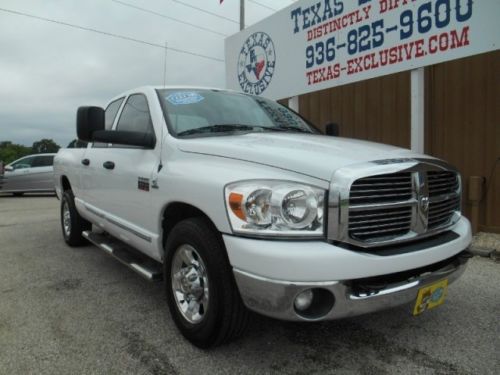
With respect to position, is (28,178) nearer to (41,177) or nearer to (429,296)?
(41,177)

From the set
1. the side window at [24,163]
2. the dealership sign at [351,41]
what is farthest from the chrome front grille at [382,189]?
the side window at [24,163]

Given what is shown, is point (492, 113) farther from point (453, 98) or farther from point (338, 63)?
point (338, 63)

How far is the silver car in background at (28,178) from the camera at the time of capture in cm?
1475

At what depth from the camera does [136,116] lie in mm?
3758

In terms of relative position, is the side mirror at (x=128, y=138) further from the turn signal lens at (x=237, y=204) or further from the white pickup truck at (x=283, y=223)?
the turn signal lens at (x=237, y=204)

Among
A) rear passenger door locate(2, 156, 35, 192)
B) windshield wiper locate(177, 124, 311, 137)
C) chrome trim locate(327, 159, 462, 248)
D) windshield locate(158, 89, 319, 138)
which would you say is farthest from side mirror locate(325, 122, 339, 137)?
rear passenger door locate(2, 156, 35, 192)

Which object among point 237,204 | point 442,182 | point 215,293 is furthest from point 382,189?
point 215,293

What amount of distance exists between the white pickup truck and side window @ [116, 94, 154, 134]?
0.21 meters

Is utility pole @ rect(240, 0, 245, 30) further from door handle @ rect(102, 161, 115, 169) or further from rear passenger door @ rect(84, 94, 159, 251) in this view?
door handle @ rect(102, 161, 115, 169)

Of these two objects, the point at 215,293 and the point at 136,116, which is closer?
the point at 215,293

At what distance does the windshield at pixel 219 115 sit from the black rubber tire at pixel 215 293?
90 centimetres

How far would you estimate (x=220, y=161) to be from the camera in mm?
2561

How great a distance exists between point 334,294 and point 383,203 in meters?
0.55

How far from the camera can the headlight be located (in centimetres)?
212
